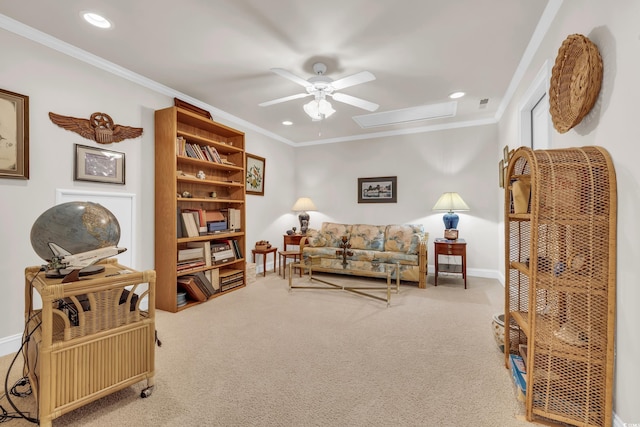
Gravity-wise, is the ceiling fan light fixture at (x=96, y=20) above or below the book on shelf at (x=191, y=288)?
above

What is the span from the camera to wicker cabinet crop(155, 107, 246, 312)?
311cm

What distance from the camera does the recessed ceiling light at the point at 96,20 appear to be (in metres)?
2.10

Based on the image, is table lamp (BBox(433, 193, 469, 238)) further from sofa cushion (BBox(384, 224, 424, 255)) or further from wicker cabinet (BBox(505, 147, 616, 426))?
wicker cabinet (BBox(505, 147, 616, 426))

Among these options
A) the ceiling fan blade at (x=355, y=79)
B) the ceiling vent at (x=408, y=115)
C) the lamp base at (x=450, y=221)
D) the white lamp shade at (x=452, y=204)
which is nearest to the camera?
the ceiling fan blade at (x=355, y=79)

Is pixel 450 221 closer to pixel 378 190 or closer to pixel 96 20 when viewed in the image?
pixel 378 190

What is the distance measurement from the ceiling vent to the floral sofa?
1.69 metres

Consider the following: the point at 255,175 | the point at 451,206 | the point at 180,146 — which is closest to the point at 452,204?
the point at 451,206

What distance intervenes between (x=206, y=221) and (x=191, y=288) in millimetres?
849

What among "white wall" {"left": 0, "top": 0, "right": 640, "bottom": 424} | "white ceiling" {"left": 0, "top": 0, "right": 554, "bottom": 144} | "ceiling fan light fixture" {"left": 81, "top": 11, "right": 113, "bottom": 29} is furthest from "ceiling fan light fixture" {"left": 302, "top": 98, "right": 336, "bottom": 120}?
"white wall" {"left": 0, "top": 0, "right": 640, "bottom": 424}

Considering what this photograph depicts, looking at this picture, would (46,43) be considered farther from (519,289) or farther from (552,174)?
(519,289)

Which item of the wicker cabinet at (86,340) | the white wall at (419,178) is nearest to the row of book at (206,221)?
the wicker cabinet at (86,340)

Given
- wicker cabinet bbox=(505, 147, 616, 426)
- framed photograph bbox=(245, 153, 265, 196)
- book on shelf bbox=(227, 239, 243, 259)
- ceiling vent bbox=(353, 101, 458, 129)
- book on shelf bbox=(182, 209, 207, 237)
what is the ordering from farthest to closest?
framed photograph bbox=(245, 153, 265, 196)
ceiling vent bbox=(353, 101, 458, 129)
book on shelf bbox=(227, 239, 243, 259)
book on shelf bbox=(182, 209, 207, 237)
wicker cabinet bbox=(505, 147, 616, 426)

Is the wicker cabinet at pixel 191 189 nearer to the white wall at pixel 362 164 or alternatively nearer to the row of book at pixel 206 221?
the row of book at pixel 206 221

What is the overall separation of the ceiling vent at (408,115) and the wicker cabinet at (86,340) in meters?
3.82
